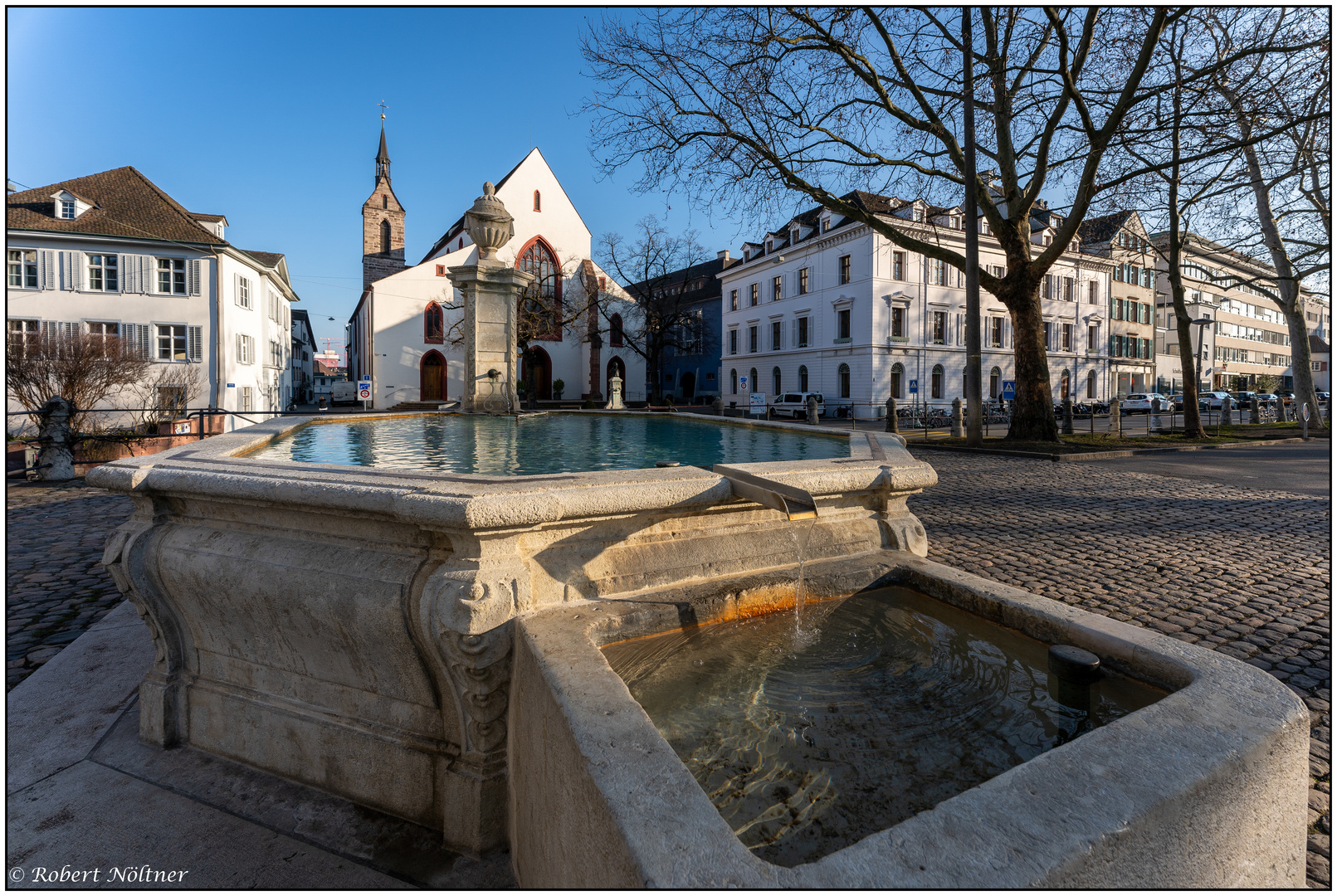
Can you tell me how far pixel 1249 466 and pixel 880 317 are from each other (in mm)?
23954

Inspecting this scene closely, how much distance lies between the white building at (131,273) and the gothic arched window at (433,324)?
34.1 feet

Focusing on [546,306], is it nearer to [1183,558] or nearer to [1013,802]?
[1183,558]

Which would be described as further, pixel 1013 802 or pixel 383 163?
pixel 383 163

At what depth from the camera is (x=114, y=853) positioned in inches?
94.6

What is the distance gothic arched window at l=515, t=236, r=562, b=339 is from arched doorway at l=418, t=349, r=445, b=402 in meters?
6.08

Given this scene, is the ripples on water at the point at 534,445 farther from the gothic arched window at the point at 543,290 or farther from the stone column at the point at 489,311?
the gothic arched window at the point at 543,290

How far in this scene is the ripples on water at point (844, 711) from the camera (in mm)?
1866

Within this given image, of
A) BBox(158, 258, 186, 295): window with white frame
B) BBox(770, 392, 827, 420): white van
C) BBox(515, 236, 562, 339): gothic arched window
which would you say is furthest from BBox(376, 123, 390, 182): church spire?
BBox(770, 392, 827, 420): white van

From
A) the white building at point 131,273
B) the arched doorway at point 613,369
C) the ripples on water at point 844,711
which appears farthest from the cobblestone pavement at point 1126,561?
the arched doorway at point 613,369

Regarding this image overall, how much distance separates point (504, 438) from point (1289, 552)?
8003mm

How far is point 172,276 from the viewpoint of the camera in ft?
88.8

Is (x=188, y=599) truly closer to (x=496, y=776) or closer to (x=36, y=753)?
(x=36, y=753)

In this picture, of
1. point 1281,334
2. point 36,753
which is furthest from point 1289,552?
point 1281,334

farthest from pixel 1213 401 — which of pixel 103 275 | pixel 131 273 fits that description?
pixel 103 275
